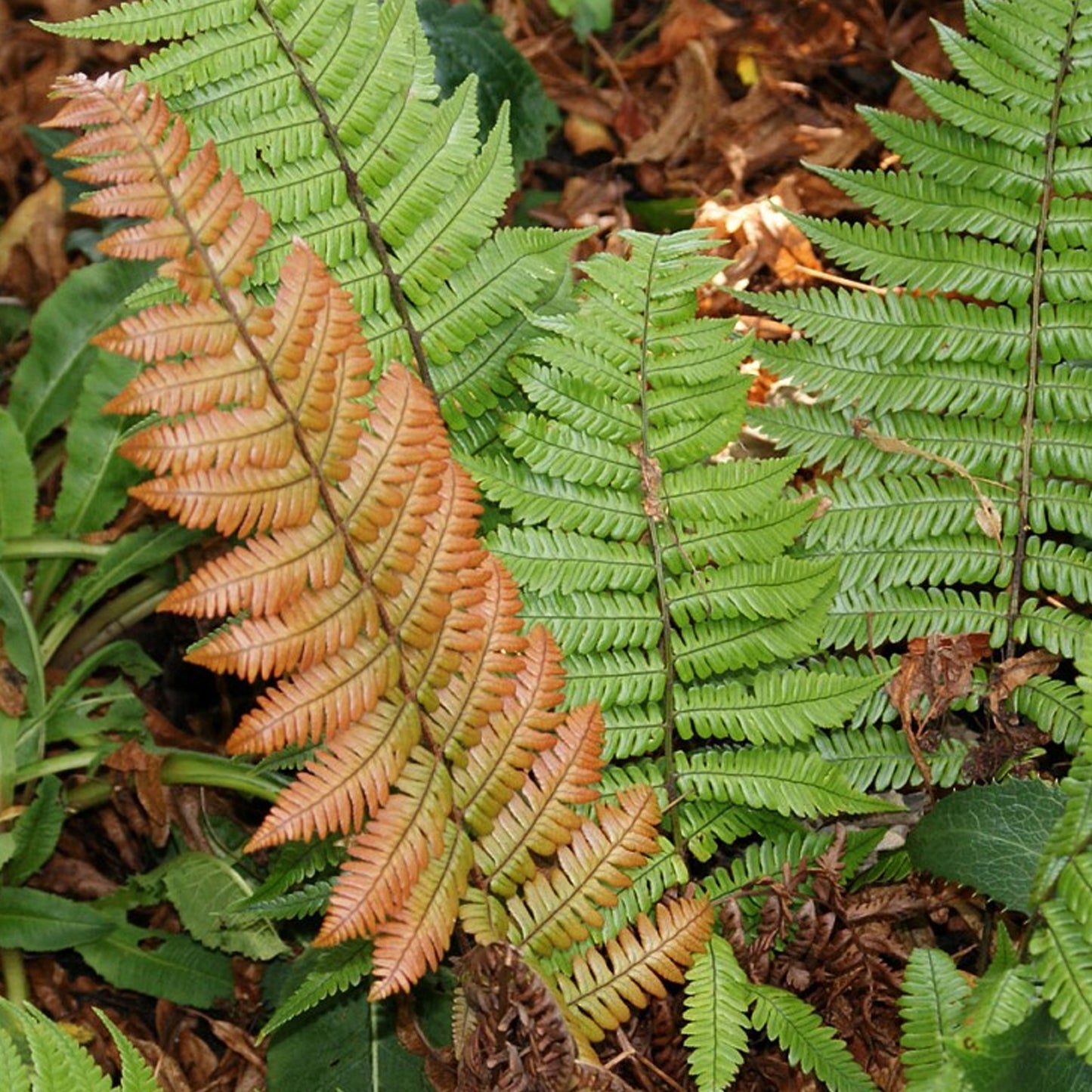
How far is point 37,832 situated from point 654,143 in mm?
2413

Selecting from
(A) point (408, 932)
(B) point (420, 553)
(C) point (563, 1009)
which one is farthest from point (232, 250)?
(C) point (563, 1009)

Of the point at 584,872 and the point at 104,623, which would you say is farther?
the point at 104,623

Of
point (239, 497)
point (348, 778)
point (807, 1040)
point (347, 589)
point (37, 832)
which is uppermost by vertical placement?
point (239, 497)

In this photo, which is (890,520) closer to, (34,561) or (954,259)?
(954,259)

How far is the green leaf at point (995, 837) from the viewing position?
6.08 feet

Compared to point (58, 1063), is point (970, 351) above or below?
above

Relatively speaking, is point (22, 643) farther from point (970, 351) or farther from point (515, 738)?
point (970, 351)

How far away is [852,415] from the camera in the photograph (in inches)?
92.0

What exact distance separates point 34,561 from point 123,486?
38 centimetres

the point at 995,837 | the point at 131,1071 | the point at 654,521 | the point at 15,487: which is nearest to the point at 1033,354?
the point at 654,521

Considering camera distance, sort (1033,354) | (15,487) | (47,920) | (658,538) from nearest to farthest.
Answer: (658,538) < (1033,354) < (47,920) < (15,487)

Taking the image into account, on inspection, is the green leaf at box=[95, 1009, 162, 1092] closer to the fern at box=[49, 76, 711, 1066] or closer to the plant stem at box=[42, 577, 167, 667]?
the fern at box=[49, 76, 711, 1066]

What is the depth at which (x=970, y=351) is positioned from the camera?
88.3 inches

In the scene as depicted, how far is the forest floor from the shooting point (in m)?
2.93
